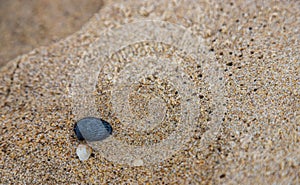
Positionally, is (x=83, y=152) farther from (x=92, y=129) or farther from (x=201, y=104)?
(x=201, y=104)

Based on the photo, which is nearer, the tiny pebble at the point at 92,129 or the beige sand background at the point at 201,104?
the beige sand background at the point at 201,104

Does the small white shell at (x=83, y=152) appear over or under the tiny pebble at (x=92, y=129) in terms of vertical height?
under

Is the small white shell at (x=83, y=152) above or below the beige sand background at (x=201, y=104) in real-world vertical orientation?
below

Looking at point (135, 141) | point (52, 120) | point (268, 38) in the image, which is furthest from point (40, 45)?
point (268, 38)

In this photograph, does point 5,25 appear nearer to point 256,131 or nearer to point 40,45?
point 40,45

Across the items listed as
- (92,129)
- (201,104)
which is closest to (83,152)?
(92,129)

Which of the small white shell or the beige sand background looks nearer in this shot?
the beige sand background
